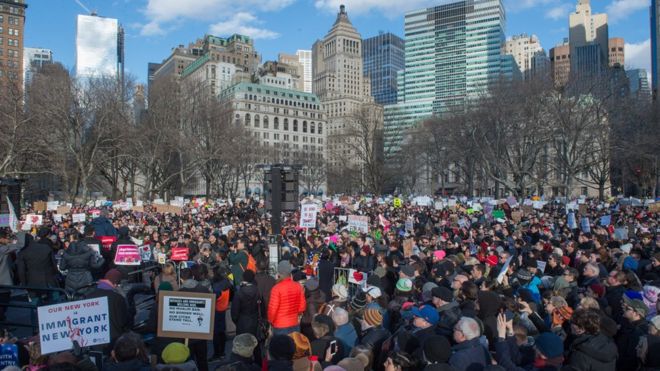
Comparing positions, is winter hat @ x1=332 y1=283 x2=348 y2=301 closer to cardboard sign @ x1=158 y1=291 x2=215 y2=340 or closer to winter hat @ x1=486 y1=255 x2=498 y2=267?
cardboard sign @ x1=158 y1=291 x2=215 y2=340

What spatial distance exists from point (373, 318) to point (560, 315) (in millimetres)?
2183

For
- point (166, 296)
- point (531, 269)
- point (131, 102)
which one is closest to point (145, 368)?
point (166, 296)

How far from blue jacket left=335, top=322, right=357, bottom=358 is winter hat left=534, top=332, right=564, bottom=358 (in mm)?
1876

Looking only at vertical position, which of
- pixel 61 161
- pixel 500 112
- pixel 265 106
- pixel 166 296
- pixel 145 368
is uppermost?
pixel 265 106

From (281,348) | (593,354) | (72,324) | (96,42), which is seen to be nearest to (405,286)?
(593,354)

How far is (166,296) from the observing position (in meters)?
5.44

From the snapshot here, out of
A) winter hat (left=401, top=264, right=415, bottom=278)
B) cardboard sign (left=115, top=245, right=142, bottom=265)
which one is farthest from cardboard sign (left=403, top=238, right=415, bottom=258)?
cardboard sign (left=115, top=245, right=142, bottom=265)

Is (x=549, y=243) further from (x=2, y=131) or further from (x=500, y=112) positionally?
(x=2, y=131)

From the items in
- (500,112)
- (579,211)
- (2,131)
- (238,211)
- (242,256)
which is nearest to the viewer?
(242,256)

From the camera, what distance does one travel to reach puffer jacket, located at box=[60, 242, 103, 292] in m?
8.57

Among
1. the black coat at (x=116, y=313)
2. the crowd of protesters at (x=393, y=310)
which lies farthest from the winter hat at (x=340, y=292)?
the black coat at (x=116, y=313)

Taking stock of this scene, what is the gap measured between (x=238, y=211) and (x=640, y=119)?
33.0 m

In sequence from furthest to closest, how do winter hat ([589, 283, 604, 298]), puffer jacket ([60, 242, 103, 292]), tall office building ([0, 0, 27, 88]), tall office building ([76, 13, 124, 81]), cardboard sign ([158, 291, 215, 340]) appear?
1. tall office building ([0, 0, 27, 88])
2. tall office building ([76, 13, 124, 81])
3. puffer jacket ([60, 242, 103, 292])
4. winter hat ([589, 283, 604, 298])
5. cardboard sign ([158, 291, 215, 340])

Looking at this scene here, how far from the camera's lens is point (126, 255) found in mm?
10969
